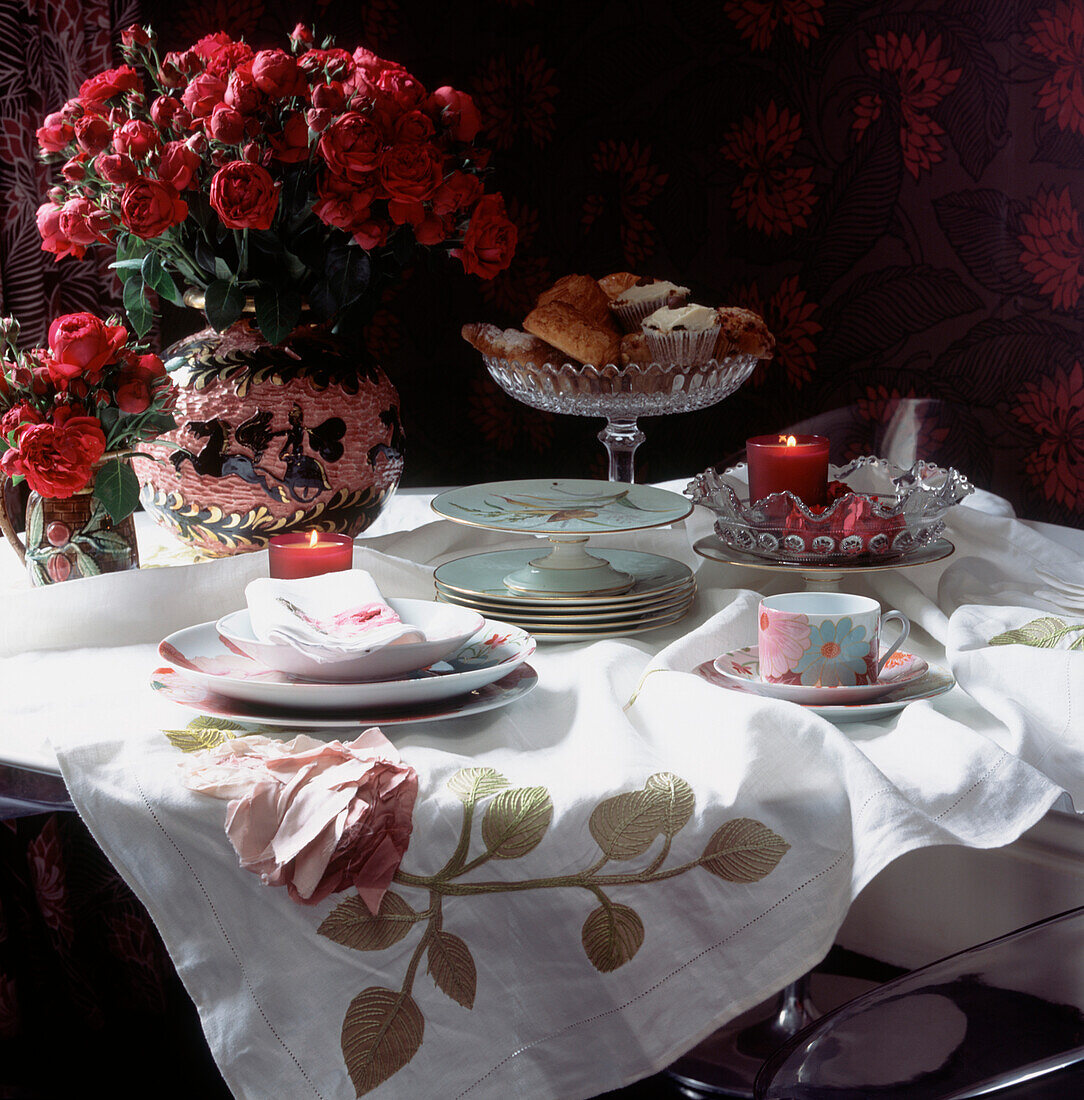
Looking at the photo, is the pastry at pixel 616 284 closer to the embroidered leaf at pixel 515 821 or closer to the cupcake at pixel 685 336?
the cupcake at pixel 685 336

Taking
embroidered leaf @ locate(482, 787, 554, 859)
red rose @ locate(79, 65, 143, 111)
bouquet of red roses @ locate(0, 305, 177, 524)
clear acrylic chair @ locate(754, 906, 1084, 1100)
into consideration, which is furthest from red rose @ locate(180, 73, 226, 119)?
clear acrylic chair @ locate(754, 906, 1084, 1100)

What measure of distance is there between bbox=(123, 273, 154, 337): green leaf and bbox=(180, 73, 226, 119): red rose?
0.63 feet

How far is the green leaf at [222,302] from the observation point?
1138mm

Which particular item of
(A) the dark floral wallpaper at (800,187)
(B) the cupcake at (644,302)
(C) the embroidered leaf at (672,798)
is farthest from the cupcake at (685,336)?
(A) the dark floral wallpaper at (800,187)

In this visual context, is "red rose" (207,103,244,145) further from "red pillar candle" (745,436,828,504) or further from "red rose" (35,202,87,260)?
"red pillar candle" (745,436,828,504)

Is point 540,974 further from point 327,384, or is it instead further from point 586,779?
point 327,384

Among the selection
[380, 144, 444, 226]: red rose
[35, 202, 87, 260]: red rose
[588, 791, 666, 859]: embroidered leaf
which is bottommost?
[588, 791, 666, 859]: embroidered leaf

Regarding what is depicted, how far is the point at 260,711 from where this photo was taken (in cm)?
76

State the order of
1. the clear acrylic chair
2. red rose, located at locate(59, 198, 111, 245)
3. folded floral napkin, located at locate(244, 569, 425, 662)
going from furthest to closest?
red rose, located at locate(59, 198, 111, 245), folded floral napkin, located at locate(244, 569, 425, 662), the clear acrylic chair

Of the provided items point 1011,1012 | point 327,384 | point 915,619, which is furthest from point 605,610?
point 1011,1012

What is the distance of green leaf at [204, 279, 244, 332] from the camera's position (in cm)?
114

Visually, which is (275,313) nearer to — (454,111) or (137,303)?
(137,303)

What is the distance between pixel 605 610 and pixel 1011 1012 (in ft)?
1.81

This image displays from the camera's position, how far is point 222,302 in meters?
1.14
